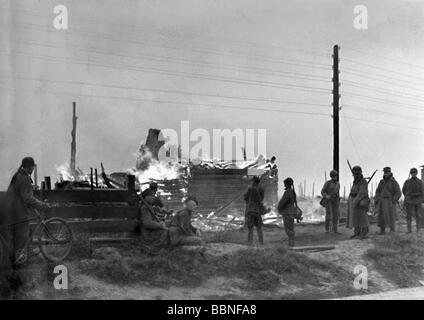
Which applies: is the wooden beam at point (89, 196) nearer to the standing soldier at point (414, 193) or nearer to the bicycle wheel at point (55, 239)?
the bicycle wheel at point (55, 239)

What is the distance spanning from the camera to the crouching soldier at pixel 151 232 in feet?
38.9

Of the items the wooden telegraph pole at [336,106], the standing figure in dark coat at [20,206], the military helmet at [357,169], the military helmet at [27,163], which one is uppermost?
the wooden telegraph pole at [336,106]

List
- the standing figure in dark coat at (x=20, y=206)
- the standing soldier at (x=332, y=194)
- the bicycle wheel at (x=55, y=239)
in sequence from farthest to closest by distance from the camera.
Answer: the standing soldier at (x=332, y=194) < the bicycle wheel at (x=55, y=239) < the standing figure in dark coat at (x=20, y=206)

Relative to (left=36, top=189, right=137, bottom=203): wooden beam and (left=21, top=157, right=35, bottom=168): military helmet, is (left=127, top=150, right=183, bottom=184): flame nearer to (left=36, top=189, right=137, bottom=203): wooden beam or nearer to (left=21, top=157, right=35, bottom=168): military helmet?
(left=36, top=189, right=137, bottom=203): wooden beam

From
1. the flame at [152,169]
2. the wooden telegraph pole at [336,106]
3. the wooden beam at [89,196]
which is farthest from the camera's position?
the flame at [152,169]

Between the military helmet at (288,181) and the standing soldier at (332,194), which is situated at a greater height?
the military helmet at (288,181)

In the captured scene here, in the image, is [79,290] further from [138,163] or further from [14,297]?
[138,163]

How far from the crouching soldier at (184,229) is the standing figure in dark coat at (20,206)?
2842mm

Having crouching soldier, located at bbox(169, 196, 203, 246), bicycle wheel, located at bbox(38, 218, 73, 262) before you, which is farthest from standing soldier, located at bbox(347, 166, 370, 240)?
Answer: bicycle wheel, located at bbox(38, 218, 73, 262)

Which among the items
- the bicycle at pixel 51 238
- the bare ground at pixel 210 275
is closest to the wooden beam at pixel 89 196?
the bare ground at pixel 210 275

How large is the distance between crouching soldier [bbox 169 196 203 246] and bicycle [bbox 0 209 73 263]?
2.16 m

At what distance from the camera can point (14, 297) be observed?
9352mm

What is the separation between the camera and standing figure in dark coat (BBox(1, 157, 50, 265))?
994 centimetres
